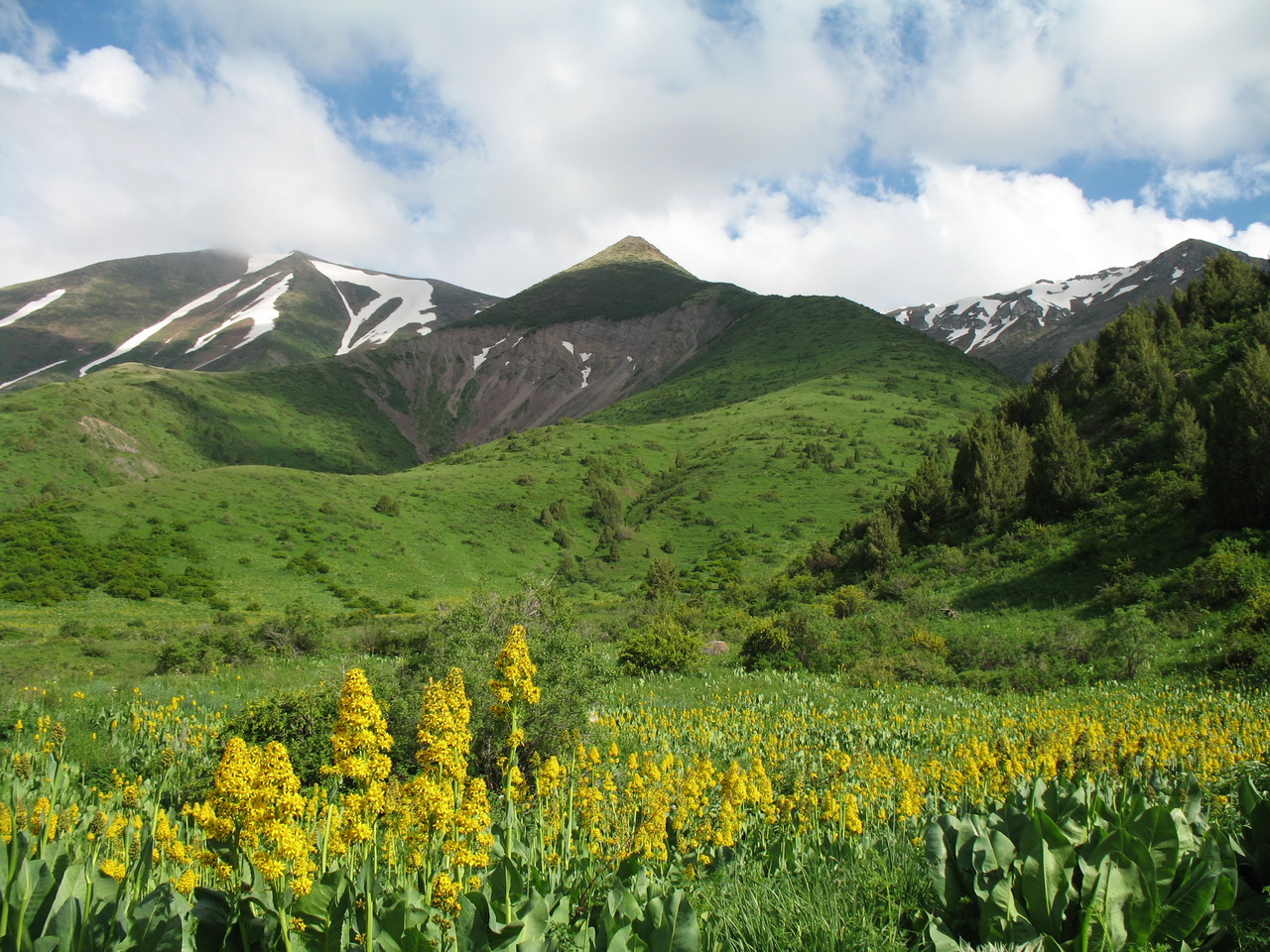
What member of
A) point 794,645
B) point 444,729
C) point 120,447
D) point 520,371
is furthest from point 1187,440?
point 520,371

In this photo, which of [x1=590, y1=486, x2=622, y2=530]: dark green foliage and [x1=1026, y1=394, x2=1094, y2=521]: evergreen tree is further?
[x1=590, y1=486, x2=622, y2=530]: dark green foliage

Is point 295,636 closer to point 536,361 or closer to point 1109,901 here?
point 1109,901

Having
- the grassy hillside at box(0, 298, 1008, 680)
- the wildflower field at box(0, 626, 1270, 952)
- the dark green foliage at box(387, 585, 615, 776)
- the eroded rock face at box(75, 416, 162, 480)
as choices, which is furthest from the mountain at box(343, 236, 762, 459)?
the wildflower field at box(0, 626, 1270, 952)

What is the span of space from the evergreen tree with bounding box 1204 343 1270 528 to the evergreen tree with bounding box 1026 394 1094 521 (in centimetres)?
588

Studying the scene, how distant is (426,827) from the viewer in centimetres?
273

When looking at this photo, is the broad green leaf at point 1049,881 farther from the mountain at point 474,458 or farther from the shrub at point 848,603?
the shrub at point 848,603

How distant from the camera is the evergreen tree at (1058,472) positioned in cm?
2841

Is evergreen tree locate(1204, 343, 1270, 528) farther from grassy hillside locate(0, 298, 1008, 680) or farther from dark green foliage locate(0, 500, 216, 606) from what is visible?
dark green foliage locate(0, 500, 216, 606)

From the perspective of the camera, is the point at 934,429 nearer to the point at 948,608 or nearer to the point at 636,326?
the point at 948,608

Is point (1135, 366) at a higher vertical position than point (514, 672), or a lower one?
higher

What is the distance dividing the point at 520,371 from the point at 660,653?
481 ft

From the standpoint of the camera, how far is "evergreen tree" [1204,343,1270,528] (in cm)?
2017

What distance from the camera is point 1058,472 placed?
2888 cm

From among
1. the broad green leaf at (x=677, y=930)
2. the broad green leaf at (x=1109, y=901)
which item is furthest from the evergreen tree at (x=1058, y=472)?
the broad green leaf at (x=677, y=930)
